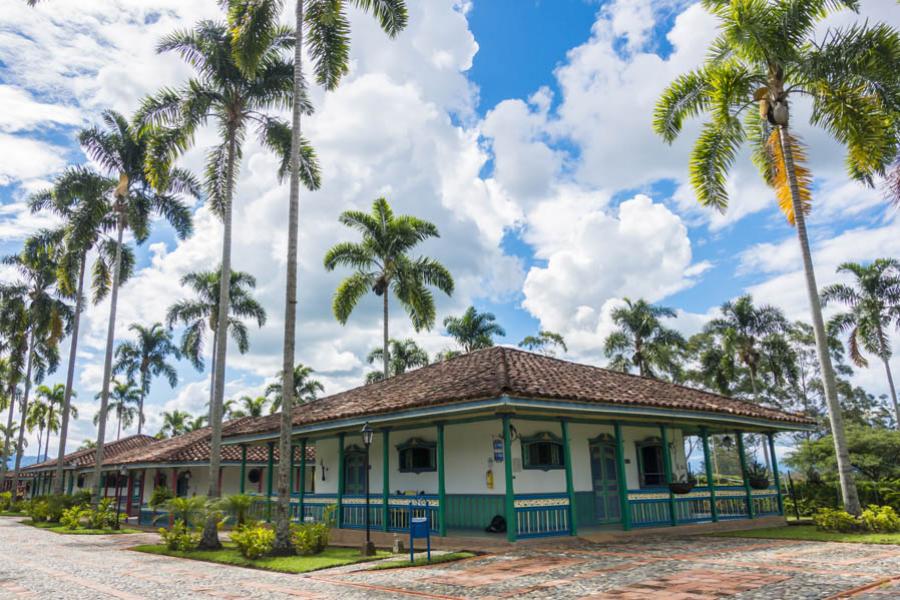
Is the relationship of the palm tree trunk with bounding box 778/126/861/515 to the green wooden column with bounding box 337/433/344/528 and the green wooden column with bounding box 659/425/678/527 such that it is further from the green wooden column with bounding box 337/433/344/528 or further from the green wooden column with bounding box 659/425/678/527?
the green wooden column with bounding box 337/433/344/528

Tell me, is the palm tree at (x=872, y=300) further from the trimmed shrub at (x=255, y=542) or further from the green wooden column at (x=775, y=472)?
the trimmed shrub at (x=255, y=542)

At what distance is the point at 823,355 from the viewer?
1533cm

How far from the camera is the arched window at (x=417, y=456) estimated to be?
16562 millimetres

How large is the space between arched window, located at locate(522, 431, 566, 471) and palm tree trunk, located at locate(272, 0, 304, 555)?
18.5 feet

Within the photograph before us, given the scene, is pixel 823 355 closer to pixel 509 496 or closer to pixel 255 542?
pixel 509 496

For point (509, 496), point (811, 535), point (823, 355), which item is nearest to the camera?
point (509, 496)

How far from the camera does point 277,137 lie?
63.6 ft

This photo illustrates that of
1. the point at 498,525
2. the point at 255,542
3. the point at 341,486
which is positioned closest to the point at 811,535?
the point at 498,525

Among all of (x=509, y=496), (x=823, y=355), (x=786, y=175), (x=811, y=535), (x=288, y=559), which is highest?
(x=786, y=175)

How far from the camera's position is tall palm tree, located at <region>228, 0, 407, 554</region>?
14.1 m

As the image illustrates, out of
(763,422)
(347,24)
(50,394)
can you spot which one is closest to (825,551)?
(763,422)

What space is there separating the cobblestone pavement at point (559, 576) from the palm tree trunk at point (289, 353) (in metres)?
1.40

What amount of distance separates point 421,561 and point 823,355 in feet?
36.5

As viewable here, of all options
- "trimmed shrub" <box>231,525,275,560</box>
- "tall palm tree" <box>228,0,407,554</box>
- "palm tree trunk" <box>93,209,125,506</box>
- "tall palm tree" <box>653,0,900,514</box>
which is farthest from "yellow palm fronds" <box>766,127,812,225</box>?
"palm tree trunk" <box>93,209,125,506</box>
